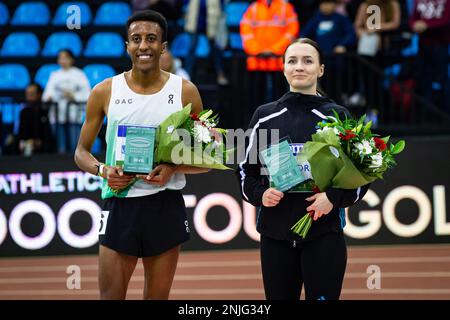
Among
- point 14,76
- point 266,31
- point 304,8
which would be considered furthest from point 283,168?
point 304,8

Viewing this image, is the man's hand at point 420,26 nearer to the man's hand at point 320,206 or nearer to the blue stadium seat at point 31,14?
the blue stadium seat at point 31,14

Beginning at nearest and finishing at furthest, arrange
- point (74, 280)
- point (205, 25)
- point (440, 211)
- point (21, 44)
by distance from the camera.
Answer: point (74, 280)
point (440, 211)
point (205, 25)
point (21, 44)

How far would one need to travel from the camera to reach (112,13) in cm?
1496

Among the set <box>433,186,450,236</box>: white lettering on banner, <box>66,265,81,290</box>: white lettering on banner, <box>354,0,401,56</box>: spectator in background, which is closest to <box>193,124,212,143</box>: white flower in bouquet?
<box>66,265,81,290</box>: white lettering on banner

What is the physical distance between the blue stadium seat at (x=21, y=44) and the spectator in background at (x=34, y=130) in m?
3.50

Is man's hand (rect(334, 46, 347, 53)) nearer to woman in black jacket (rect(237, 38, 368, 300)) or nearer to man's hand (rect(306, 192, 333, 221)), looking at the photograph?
woman in black jacket (rect(237, 38, 368, 300))

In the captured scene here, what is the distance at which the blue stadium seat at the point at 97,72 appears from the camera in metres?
13.0

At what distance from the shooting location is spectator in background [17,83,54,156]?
1116 cm

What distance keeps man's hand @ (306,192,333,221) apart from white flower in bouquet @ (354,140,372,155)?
307 millimetres

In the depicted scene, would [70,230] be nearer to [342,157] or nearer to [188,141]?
[188,141]

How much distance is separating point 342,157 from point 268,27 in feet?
22.6

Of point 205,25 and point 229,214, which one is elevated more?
point 205,25

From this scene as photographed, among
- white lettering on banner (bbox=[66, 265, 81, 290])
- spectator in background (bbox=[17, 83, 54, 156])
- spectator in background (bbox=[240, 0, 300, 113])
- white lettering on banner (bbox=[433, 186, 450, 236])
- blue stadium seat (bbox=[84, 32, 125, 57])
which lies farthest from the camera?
blue stadium seat (bbox=[84, 32, 125, 57])

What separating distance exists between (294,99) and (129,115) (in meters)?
0.97
